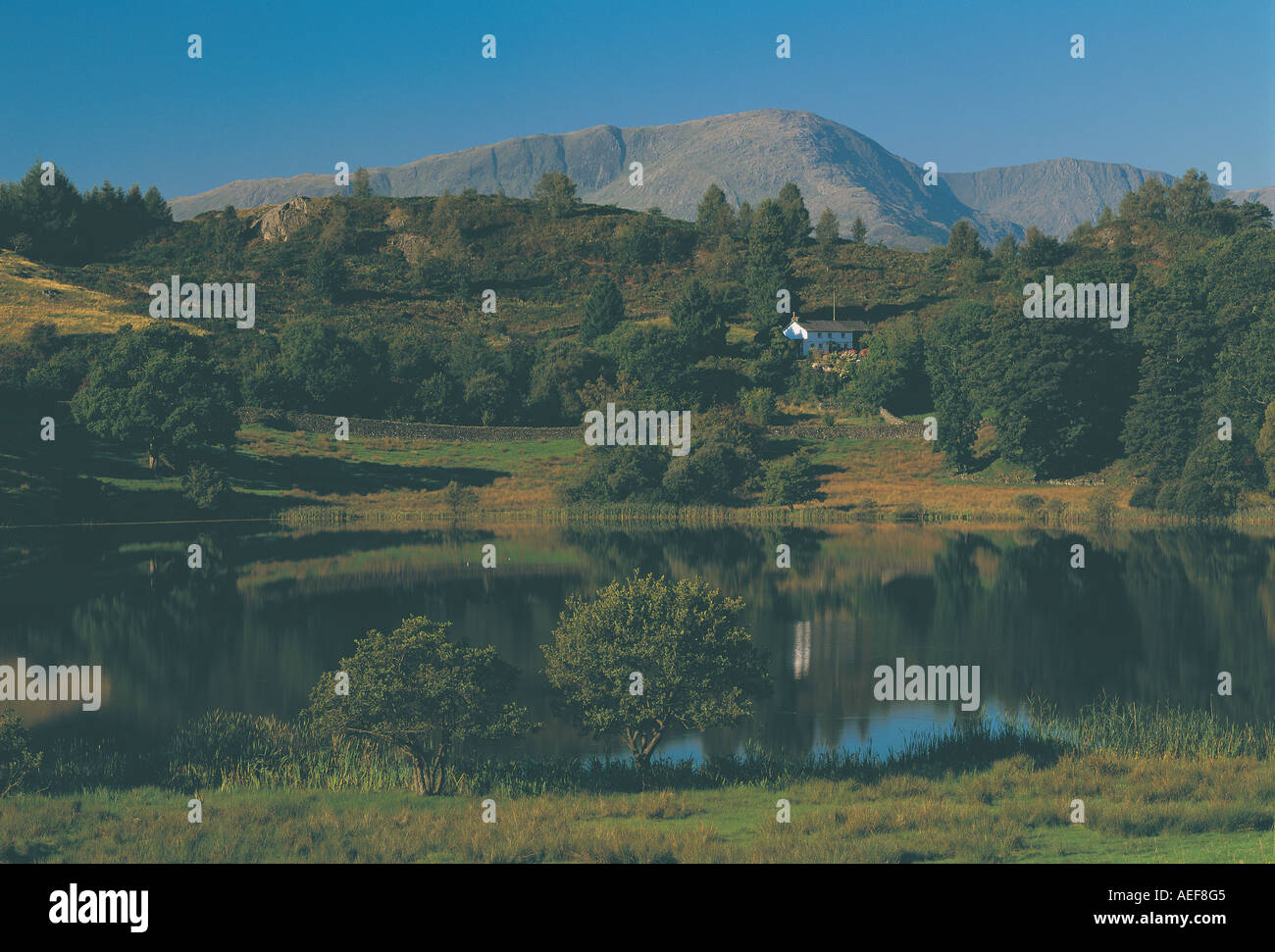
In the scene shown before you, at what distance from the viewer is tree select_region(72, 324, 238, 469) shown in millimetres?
90812

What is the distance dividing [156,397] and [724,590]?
181ft

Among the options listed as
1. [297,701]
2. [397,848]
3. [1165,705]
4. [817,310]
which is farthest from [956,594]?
[817,310]

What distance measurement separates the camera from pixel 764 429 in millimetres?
114125

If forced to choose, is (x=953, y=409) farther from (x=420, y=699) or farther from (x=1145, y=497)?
(x=420, y=699)

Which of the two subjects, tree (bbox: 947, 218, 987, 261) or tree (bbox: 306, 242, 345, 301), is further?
tree (bbox: 947, 218, 987, 261)

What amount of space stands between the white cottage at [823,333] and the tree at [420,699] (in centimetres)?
12848

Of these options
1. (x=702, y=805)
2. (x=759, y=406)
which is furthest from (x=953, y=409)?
(x=702, y=805)

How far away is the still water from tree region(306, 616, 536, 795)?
3.28 metres

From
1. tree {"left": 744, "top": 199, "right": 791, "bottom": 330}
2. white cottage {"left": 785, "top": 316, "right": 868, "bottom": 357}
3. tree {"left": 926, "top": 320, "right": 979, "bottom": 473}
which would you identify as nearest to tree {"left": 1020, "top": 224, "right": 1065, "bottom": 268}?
white cottage {"left": 785, "top": 316, "right": 868, "bottom": 357}

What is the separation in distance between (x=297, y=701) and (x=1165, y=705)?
28.9 m

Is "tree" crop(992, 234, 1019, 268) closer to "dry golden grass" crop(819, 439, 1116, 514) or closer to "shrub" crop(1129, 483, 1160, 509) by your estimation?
"dry golden grass" crop(819, 439, 1116, 514)

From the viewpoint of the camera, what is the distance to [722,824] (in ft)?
83.7

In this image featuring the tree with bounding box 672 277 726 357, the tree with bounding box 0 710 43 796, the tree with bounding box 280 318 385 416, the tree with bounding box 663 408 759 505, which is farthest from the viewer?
the tree with bounding box 672 277 726 357

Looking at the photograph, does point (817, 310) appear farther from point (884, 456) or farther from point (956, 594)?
point (956, 594)
